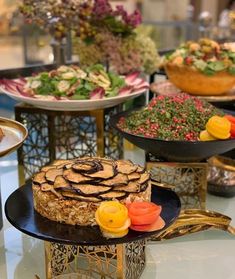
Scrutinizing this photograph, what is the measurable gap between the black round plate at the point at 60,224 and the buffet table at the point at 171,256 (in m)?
0.14

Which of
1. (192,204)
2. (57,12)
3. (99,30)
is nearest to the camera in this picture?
(192,204)

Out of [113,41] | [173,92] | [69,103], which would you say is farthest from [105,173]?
[113,41]

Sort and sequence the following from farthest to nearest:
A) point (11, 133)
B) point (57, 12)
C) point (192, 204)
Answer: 1. point (57, 12)
2. point (192, 204)
3. point (11, 133)

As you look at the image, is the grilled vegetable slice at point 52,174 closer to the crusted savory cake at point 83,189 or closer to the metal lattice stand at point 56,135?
the crusted savory cake at point 83,189

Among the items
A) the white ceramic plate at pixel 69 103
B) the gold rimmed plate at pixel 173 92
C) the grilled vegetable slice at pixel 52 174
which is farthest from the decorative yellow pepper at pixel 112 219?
the gold rimmed plate at pixel 173 92

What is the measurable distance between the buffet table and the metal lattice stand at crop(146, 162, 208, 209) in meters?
0.09

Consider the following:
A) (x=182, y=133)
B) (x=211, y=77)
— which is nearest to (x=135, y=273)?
(x=182, y=133)

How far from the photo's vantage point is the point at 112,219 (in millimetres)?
652

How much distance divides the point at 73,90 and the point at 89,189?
48 centimetres

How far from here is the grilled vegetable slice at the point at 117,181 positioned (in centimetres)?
72

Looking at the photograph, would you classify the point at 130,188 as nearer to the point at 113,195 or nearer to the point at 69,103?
the point at 113,195

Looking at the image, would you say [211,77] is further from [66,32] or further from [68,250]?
[68,250]

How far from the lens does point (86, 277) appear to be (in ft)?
2.47

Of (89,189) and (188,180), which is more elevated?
(89,189)
